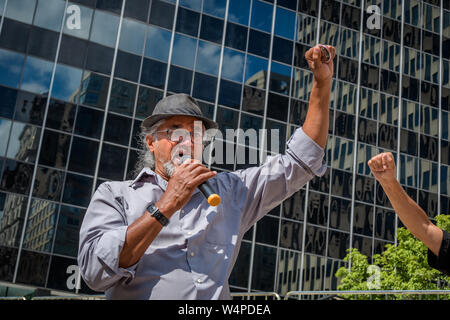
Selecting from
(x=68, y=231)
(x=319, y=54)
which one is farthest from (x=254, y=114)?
(x=319, y=54)

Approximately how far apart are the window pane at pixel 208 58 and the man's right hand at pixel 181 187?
24425 mm

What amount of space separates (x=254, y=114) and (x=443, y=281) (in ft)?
35.2

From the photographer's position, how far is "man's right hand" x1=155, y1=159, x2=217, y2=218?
2.71 meters

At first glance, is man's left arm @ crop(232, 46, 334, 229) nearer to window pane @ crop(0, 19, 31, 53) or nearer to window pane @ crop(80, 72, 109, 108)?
window pane @ crop(80, 72, 109, 108)

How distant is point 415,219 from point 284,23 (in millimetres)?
26993

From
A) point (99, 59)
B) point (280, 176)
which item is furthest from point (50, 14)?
point (280, 176)

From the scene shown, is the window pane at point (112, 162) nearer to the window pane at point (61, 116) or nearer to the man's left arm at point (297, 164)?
the window pane at point (61, 116)

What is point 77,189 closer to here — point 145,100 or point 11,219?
point 11,219

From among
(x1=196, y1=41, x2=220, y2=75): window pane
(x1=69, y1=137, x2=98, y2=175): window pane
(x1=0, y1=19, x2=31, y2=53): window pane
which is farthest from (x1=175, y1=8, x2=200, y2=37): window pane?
(x1=69, y1=137, x2=98, y2=175): window pane

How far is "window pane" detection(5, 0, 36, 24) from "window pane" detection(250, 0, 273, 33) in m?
10.2

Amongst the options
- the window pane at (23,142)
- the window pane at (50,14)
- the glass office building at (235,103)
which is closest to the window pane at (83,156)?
the glass office building at (235,103)

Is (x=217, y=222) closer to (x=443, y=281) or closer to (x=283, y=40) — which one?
(x=443, y=281)

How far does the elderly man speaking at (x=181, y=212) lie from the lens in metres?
2.66
